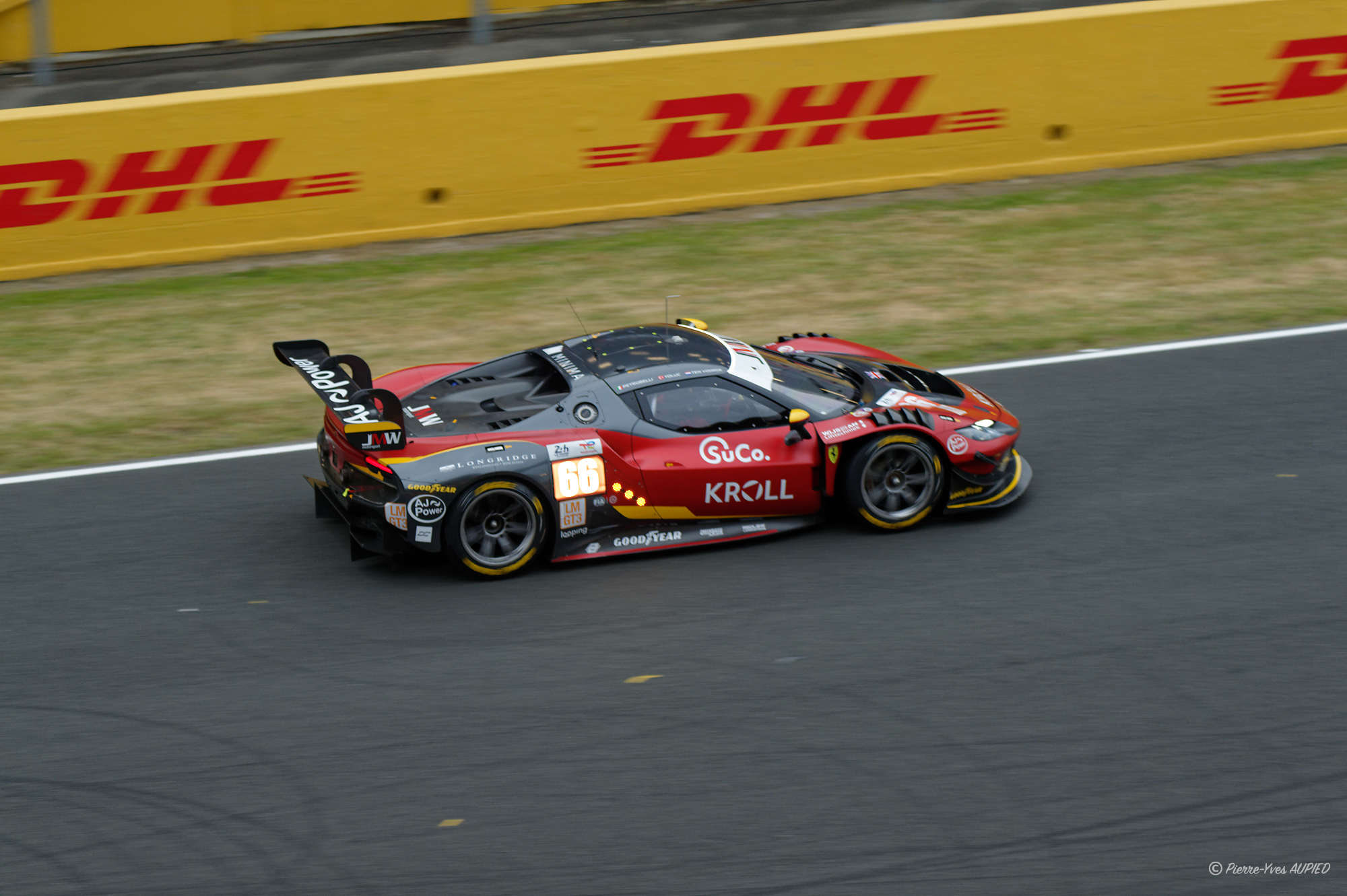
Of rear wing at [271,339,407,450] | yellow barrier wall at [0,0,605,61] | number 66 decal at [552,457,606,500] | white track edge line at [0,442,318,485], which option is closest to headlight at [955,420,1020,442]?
number 66 decal at [552,457,606,500]

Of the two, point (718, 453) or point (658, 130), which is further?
point (658, 130)

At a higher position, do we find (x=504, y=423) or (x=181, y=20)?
(x=181, y=20)

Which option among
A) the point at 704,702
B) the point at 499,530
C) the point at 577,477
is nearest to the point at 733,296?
the point at 577,477

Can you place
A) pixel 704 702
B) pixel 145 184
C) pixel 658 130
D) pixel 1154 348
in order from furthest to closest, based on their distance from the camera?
pixel 658 130 → pixel 145 184 → pixel 1154 348 → pixel 704 702

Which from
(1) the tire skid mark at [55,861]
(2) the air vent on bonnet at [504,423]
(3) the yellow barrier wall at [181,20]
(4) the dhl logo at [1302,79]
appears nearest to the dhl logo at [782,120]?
(4) the dhl logo at [1302,79]

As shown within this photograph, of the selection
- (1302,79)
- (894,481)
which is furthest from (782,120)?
(894,481)

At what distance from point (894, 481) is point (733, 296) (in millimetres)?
4466

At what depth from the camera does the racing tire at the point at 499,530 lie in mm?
7387

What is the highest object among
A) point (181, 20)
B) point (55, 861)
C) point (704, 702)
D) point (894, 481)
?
point (181, 20)

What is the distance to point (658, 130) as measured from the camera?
13258 millimetres

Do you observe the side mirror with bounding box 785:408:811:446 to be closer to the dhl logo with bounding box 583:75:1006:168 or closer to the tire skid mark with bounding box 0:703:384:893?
the tire skid mark with bounding box 0:703:384:893

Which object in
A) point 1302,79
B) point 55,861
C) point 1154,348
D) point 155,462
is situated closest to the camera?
point 55,861

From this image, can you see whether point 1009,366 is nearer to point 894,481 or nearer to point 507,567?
point 894,481

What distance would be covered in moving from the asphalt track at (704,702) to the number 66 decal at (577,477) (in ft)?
1.58
